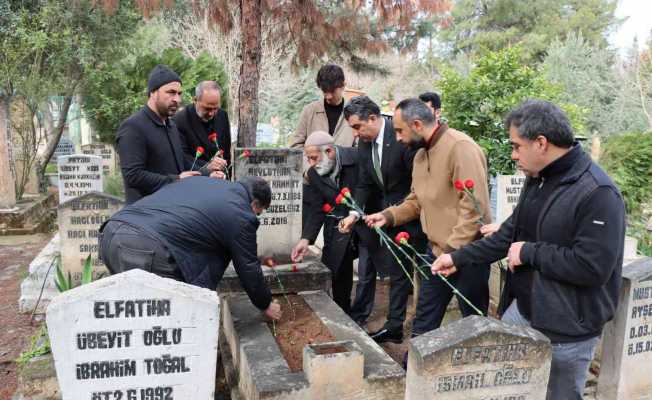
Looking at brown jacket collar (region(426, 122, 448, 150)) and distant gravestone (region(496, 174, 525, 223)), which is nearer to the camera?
brown jacket collar (region(426, 122, 448, 150))

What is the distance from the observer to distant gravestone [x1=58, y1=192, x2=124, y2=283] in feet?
17.9

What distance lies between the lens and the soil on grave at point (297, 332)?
3.37 meters

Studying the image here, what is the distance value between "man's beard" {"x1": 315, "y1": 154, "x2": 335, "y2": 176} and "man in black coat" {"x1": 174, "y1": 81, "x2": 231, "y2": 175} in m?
0.86

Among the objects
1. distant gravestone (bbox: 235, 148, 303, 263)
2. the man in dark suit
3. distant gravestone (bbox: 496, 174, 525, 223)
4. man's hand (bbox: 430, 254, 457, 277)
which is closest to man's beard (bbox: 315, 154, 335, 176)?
the man in dark suit

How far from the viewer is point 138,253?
309 centimetres

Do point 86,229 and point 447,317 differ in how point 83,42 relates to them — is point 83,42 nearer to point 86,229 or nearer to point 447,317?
point 86,229

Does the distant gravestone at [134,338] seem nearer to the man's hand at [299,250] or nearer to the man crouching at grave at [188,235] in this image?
the man crouching at grave at [188,235]

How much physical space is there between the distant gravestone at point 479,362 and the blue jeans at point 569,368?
0.31 ft

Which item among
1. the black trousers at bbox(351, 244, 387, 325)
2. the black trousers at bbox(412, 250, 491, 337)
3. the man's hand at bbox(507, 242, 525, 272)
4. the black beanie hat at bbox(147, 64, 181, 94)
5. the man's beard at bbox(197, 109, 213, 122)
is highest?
the black beanie hat at bbox(147, 64, 181, 94)

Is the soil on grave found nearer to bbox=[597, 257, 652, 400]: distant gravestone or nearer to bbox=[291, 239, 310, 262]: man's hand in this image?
bbox=[291, 239, 310, 262]: man's hand

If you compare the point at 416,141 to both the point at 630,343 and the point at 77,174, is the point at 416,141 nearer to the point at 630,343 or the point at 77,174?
the point at 630,343

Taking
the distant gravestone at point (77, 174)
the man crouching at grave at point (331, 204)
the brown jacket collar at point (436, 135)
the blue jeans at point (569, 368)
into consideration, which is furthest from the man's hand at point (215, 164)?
the distant gravestone at point (77, 174)

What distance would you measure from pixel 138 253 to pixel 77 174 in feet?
19.3

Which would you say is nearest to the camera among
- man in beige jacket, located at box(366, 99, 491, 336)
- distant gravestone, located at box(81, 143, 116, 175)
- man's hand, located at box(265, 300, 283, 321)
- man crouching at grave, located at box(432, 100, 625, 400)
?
man crouching at grave, located at box(432, 100, 625, 400)
